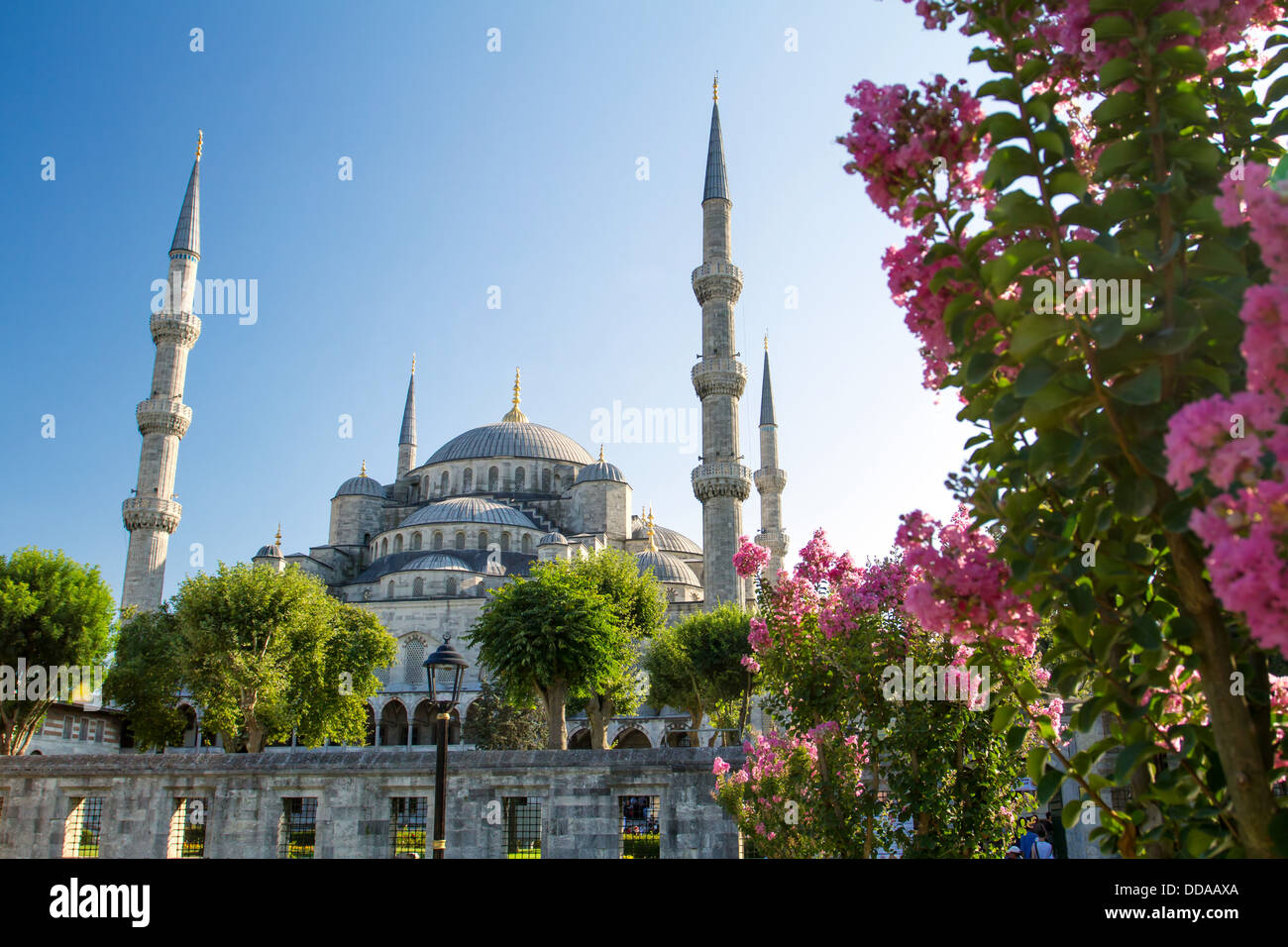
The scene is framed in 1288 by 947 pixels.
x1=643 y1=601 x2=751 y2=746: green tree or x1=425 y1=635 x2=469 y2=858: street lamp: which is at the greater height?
x1=643 y1=601 x2=751 y2=746: green tree

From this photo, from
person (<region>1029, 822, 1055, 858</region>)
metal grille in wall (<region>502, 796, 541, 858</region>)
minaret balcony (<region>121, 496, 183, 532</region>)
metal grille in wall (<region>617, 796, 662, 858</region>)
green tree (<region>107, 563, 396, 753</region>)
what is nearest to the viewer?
metal grille in wall (<region>502, 796, 541, 858</region>)

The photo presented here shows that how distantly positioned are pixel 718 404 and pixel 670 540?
26247mm

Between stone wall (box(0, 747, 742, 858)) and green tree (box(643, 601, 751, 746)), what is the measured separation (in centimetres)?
2057

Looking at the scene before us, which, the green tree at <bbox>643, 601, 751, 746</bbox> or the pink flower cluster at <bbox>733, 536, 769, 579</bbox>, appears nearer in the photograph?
the pink flower cluster at <bbox>733, 536, 769, 579</bbox>

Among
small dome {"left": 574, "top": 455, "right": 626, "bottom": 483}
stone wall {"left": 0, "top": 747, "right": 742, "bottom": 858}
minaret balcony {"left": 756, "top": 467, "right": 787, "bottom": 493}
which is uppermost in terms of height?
small dome {"left": 574, "top": 455, "right": 626, "bottom": 483}

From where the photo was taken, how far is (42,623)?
87.9ft

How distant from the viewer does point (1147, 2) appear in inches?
103

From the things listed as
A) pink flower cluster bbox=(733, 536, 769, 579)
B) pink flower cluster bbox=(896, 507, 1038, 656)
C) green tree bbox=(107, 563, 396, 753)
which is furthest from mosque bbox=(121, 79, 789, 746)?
pink flower cluster bbox=(896, 507, 1038, 656)

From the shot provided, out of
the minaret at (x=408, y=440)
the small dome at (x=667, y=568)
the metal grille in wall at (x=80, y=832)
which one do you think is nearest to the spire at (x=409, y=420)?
the minaret at (x=408, y=440)

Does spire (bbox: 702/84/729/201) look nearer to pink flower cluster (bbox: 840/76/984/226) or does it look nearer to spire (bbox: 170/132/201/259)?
spire (bbox: 170/132/201/259)

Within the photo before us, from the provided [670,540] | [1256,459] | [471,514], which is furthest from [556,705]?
[670,540]

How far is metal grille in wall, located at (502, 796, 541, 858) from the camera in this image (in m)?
12.1

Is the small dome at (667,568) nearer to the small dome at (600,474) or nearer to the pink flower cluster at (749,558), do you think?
the small dome at (600,474)
